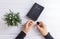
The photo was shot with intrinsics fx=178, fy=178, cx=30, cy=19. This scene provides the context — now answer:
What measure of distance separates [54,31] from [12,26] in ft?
1.22

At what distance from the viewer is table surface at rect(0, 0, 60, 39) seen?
155 centimetres

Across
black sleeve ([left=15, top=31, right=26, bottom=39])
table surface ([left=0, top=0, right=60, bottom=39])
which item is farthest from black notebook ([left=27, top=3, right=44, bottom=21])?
black sleeve ([left=15, top=31, right=26, bottom=39])

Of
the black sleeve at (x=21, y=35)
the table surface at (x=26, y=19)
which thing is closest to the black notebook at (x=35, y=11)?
the table surface at (x=26, y=19)

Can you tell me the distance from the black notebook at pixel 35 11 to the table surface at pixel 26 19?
0.10ft

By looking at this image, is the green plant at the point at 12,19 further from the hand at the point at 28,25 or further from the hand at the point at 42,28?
the hand at the point at 42,28

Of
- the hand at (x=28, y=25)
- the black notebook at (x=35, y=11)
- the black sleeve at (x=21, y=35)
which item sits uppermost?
the black notebook at (x=35, y=11)

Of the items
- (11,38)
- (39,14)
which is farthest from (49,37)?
(11,38)

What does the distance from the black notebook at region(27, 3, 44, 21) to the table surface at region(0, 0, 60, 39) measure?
0.10 feet

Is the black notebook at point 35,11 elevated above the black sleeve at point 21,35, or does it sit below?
above

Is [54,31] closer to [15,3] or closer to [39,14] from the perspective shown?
[39,14]

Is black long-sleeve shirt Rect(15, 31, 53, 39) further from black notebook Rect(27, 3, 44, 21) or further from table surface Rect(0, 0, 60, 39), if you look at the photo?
black notebook Rect(27, 3, 44, 21)

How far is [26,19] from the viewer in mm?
1572

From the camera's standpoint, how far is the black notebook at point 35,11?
5.14ft

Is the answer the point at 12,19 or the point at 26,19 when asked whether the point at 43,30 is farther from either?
the point at 12,19
